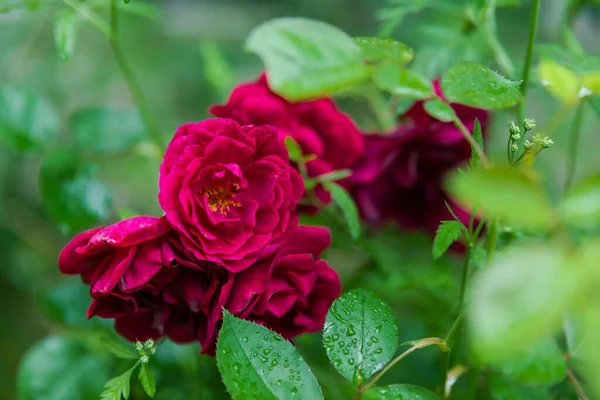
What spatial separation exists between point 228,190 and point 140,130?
32cm

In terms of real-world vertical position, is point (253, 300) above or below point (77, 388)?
above

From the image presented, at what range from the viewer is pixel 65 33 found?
0.49 meters

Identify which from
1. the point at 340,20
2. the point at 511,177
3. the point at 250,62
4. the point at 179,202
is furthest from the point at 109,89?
the point at 511,177

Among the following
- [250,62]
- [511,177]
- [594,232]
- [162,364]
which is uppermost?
[511,177]

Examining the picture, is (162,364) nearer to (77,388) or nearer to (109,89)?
(77,388)

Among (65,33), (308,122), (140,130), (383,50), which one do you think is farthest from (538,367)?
(140,130)

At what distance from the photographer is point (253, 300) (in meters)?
0.40

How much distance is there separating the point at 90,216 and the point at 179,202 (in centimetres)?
28

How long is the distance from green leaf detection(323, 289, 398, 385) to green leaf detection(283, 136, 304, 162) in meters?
0.14

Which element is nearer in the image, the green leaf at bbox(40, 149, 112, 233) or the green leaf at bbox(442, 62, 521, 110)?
the green leaf at bbox(442, 62, 521, 110)

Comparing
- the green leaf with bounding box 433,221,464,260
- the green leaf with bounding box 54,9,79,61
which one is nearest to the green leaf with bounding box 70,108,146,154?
the green leaf with bounding box 54,9,79,61

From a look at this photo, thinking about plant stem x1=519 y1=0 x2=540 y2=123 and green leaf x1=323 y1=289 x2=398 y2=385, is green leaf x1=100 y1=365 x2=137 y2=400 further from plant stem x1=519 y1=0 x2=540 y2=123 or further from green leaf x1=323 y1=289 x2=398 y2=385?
plant stem x1=519 y1=0 x2=540 y2=123

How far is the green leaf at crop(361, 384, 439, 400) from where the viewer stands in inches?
13.9

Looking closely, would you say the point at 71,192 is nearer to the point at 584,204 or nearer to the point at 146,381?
the point at 146,381
